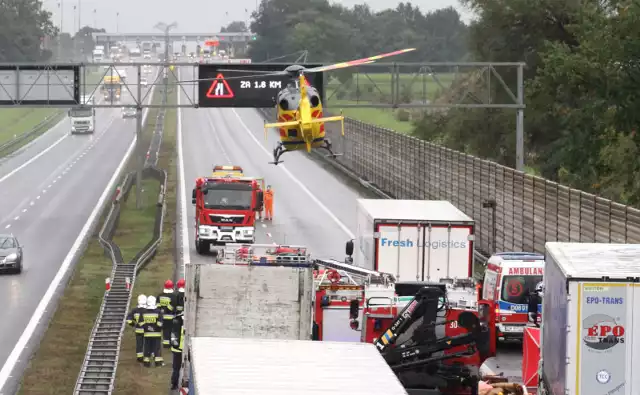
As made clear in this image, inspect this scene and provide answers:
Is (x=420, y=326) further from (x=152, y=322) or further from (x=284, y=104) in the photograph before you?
(x=284, y=104)

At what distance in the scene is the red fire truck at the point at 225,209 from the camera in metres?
47.1

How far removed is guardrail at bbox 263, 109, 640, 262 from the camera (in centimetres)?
3347

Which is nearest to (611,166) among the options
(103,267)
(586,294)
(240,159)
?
(103,267)

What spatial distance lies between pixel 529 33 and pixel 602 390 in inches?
2304

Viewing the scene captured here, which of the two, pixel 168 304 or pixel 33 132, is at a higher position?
pixel 168 304

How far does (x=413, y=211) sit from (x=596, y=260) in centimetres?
1293

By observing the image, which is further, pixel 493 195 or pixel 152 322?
pixel 493 195

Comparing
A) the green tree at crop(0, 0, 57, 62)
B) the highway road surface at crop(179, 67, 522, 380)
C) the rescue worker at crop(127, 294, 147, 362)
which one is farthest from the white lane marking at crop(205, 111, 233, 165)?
the rescue worker at crop(127, 294, 147, 362)

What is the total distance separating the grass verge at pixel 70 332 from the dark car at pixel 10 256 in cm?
173

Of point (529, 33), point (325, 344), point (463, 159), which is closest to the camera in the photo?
point (325, 344)

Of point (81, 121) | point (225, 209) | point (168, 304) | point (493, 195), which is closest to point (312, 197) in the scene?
point (225, 209)

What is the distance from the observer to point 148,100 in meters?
151

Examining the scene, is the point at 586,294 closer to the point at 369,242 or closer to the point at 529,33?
the point at 369,242

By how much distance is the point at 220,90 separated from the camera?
55188mm
